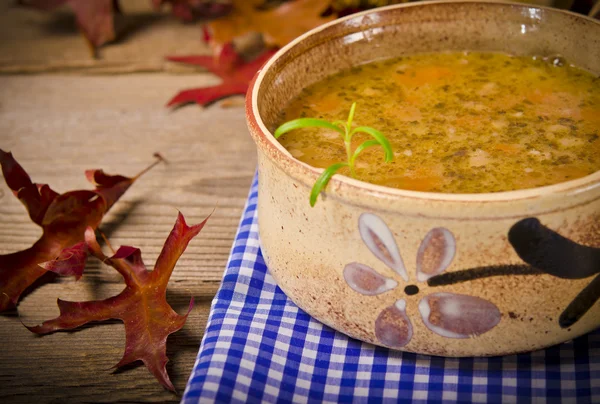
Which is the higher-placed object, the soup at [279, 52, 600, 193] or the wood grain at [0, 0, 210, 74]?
the soup at [279, 52, 600, 193]

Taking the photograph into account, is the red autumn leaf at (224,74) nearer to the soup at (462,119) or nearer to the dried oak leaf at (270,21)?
the dried oak leaf at (270,21)

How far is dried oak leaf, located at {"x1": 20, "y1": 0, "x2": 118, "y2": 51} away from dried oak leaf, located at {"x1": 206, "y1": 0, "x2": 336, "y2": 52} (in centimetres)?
27

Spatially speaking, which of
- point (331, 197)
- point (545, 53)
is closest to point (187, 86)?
point (545, 53)

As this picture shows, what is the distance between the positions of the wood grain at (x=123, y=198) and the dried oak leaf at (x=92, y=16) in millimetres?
Result: 146

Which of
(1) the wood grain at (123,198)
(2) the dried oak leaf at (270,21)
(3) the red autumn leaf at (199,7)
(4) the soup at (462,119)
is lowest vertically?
(1) the wood grain at (123,198)

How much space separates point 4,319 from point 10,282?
0.21 ft

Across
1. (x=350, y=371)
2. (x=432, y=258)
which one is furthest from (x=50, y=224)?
(x=432, y=258)

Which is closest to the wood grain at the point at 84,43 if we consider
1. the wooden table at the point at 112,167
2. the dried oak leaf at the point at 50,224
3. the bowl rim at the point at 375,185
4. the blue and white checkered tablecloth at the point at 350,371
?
the wooden table at the point at 112,167

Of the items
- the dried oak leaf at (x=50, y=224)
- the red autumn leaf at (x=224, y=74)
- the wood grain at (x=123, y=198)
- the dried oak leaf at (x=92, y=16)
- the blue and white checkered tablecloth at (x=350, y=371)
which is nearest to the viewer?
the blue and white checkered tablecloth at (x=350, y=371)

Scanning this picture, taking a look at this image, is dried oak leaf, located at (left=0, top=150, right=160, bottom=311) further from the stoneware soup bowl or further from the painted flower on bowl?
the painted flower on bowl

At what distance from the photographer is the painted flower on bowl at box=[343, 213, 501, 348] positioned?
2.58 feet

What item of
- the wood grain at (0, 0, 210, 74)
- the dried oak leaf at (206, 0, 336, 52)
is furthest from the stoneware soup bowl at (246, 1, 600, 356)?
the wood grain at (0, 0, 210, 74)

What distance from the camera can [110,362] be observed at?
3.22 ft

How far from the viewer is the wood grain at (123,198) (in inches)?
38.3
